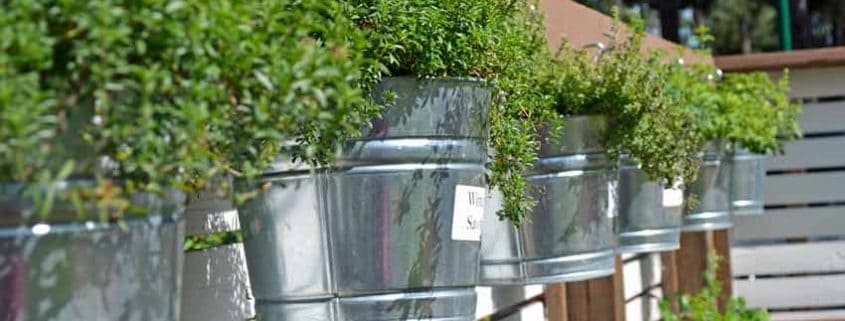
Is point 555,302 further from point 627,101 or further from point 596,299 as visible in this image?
point 627,101

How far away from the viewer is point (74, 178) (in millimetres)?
1050

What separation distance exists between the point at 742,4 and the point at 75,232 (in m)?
11.1

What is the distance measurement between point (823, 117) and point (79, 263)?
459cm

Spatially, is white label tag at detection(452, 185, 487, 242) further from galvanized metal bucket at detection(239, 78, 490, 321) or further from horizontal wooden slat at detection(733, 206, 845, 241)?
horizontal wooden slat at detection(733, 206, 845, 241)

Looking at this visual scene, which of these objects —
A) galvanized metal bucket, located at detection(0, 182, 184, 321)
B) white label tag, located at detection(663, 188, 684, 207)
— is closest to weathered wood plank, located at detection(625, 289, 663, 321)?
white label tag, located at detection(663, 188, 684, 207)

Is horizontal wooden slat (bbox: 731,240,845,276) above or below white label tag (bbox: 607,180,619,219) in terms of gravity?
below

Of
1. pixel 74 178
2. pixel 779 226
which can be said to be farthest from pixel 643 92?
pixel 779 226

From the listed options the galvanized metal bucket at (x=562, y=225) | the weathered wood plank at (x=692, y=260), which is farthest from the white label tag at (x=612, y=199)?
the weathered wood plank at (x=692, y=260)

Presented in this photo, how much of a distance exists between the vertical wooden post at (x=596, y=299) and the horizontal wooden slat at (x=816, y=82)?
74.4 inches

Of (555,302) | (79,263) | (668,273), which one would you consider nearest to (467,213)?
(79,263)

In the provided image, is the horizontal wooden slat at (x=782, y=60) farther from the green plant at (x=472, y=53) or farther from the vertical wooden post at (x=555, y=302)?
the green plant at (x=472, y=53)

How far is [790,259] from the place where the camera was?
5.45 m

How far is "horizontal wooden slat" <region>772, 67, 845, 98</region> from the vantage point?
5.25 metres

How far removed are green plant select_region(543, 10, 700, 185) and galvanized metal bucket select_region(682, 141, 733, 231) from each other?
3.52 feet
